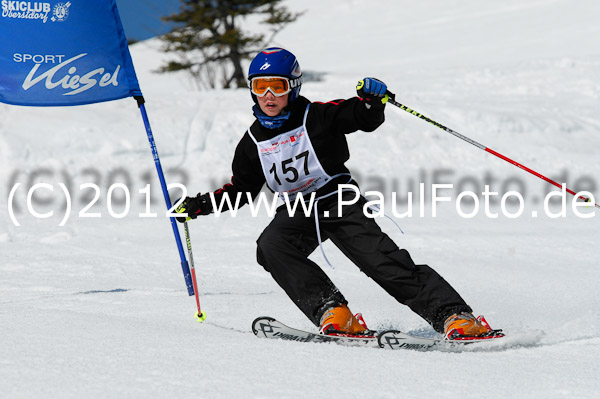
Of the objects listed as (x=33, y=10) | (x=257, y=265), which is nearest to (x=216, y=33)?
(x=257, y=265)

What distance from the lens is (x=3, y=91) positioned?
15.1ft

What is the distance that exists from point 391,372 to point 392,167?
819 centimetres

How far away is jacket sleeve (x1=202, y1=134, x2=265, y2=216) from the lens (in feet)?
13.0

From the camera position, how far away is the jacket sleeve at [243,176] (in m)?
3.95

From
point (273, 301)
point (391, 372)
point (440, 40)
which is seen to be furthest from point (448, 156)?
point (440, 40)

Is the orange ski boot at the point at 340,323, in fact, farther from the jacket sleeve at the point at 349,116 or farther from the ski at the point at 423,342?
the jacket sleeve at the point at 349,116

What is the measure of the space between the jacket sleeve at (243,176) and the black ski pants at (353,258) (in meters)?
0.31

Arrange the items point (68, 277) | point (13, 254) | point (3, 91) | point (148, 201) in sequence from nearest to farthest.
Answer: point (3, 91)
point (68, 277)
point (13, 254)
point (148, 201)

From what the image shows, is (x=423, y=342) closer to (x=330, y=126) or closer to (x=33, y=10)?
(x=330, y=126)

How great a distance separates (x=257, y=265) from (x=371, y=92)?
3018 mm

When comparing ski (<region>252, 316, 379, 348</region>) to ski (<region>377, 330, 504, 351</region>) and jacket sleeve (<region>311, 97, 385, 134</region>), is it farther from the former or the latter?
Result: jacket sleeve (<region>311, 97, 385, 134</region>)

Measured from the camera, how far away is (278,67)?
3.72m

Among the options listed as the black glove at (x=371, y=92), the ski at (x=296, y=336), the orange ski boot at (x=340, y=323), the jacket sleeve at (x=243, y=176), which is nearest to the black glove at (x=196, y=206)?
the jacket sleeve at (x=243, y=176)

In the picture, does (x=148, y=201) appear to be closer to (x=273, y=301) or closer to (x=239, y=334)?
(x=273, y=301)
